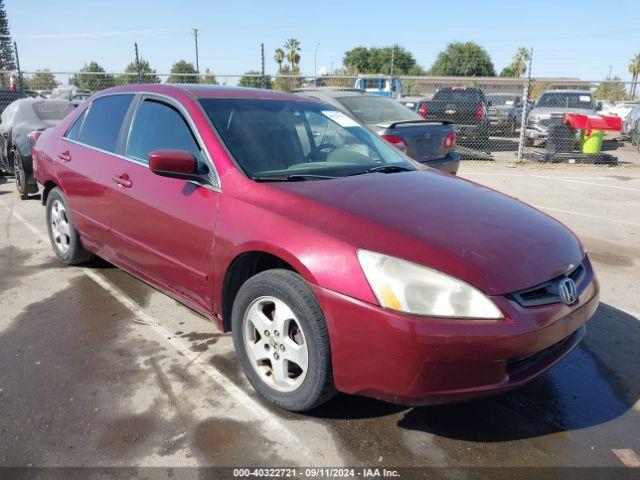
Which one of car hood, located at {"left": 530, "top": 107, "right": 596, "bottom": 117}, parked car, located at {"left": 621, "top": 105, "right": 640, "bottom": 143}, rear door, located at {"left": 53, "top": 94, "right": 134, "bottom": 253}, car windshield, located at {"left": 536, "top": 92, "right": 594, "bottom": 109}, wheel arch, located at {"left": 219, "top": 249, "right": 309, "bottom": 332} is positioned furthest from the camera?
parked car, located at {"left": 621, "top": 105, "right": 640, "bottom": 143}

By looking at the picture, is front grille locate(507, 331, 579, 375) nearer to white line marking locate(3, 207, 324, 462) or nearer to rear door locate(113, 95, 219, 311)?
white line marking locate(3, 207, 324, 462)

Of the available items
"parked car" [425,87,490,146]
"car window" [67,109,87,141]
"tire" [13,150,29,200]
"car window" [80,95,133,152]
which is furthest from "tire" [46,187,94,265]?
"parked car" [425,87,490,146]

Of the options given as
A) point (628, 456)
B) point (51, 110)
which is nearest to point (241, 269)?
point (628, 456)

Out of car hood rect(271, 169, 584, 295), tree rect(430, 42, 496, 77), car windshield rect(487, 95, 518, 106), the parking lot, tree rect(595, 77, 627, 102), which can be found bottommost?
the parking lot

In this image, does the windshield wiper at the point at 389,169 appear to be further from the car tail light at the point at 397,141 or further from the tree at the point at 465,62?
the tree at the point at 465,62

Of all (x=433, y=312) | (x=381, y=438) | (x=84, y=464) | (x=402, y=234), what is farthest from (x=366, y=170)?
(x=84, y=464)

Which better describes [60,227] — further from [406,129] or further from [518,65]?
[518,65]

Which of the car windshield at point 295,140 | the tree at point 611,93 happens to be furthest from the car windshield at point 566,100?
the tree at point 611,93

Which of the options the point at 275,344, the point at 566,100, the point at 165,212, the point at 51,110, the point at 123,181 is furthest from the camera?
the point at 566,100

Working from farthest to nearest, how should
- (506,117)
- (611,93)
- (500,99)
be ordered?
(611,93), (500,99), (506,117)

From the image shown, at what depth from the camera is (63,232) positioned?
4.89 meters

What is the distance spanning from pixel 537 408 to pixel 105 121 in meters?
3.65

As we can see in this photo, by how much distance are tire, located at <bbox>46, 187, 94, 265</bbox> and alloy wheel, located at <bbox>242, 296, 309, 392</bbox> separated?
2549mm

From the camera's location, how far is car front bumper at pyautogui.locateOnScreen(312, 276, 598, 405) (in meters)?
2.20
